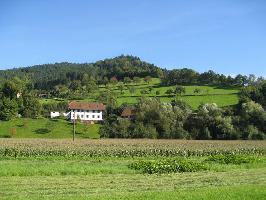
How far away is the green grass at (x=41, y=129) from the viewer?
308ft

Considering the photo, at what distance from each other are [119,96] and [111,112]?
62.0 feet

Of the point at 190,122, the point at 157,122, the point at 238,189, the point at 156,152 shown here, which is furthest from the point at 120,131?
the point at 238,189

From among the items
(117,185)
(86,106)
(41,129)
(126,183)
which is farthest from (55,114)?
(117,185)


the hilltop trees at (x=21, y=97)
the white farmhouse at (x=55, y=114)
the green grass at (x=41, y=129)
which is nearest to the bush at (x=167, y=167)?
the green grass at (x=41, y=129)

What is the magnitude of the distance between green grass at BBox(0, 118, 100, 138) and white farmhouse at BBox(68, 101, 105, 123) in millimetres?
27681

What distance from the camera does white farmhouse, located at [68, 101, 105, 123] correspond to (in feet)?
440

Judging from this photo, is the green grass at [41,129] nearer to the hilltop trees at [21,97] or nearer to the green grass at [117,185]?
the hilltop trees at [21,97]

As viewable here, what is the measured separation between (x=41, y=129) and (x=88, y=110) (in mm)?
38291

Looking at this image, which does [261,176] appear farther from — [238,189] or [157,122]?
[157,122]

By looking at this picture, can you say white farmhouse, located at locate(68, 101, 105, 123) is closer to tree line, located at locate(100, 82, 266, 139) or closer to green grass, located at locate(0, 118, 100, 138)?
green grass, located at locate(0, 118, 100, 138)

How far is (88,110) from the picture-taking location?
13575cm

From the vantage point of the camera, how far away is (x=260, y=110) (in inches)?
3474

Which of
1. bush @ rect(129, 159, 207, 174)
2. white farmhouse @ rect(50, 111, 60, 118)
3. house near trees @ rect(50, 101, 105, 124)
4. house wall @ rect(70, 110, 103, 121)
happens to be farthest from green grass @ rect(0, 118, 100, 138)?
bush @ rect(129, 159, 207, 174)

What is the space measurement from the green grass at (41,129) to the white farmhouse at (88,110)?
2768 centimetres
